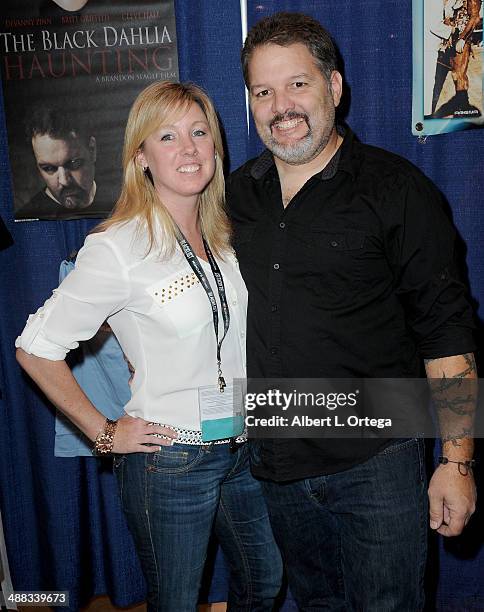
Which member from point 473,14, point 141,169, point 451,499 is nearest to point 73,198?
point 141,169

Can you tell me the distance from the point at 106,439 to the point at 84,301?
0.34 metres

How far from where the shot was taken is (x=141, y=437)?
159 centimetres

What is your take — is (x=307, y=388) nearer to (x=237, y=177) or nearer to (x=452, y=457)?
(x=452, y=457)

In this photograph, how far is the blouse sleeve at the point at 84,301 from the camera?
155 centimetres

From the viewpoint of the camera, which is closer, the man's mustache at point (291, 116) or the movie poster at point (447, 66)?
the man's mustache at point (291, 116)

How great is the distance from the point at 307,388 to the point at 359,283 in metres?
0.27

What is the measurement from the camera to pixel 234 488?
1745mm

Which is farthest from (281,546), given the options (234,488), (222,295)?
(222,295)

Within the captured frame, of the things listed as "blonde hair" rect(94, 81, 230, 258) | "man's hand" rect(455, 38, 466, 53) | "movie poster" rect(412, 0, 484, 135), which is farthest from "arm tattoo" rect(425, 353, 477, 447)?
"man's hand" rect(455, 38, 466, 53)

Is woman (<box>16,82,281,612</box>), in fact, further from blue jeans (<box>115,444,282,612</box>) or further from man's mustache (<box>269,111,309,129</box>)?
man's mustache (<box>269,111,309,129</box>)

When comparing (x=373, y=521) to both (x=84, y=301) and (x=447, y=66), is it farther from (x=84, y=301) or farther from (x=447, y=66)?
(x=447, y=66)

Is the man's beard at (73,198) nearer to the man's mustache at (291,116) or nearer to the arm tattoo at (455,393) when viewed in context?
the man's mustache at (291,116)

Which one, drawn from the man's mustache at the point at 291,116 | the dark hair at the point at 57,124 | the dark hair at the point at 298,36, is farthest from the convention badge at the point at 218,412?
the dark hair at the point at 57,124

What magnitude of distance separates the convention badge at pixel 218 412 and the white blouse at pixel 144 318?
0.02 m
